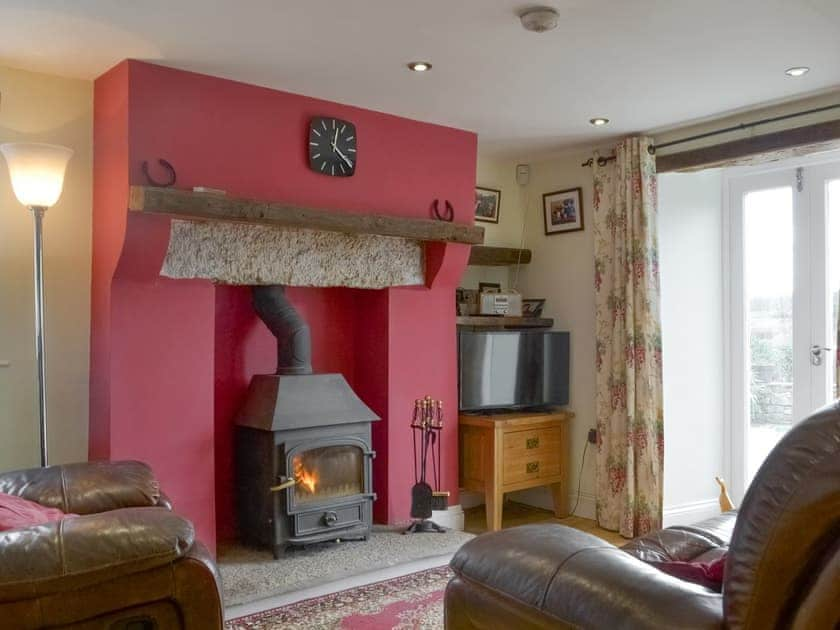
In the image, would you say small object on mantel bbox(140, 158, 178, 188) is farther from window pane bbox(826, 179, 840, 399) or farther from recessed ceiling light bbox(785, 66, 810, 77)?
window pane bbox(826, 179, 840, 399)

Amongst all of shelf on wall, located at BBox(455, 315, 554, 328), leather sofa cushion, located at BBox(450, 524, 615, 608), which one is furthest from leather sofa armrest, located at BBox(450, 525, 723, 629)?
shelf on wall, located at BBox(455, 315, 554, 328)

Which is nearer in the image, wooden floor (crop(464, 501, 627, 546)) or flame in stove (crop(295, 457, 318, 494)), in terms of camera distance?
flame in stove (crop(295, 457, 318, 494))

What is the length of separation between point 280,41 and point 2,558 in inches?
83.1

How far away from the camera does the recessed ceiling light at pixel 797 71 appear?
3318mm

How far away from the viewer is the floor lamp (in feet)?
9.41

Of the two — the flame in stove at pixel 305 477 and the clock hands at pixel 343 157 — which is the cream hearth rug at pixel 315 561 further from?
the clock hands at pixel 343 157

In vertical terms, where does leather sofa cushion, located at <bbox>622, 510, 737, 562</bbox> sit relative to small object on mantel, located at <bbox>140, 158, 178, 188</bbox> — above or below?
below

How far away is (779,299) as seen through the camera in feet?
14.3

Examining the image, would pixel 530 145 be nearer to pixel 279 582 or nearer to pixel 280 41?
pixel 280 41

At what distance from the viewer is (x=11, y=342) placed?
328cm

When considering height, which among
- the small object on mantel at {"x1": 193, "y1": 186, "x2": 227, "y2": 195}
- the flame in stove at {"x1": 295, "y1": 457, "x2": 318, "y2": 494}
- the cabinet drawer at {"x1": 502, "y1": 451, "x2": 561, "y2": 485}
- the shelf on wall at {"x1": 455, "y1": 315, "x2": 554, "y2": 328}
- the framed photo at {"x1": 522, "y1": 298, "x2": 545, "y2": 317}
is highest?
the small object on mantel at {"x1": 193, "y1": 186, "x2": 227, "y2": 195}

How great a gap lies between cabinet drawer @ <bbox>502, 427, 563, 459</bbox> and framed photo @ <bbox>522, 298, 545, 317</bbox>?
796 mm

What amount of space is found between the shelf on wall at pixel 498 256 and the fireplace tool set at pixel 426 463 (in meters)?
1.03

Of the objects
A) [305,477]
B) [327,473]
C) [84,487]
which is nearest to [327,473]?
[327,473]
